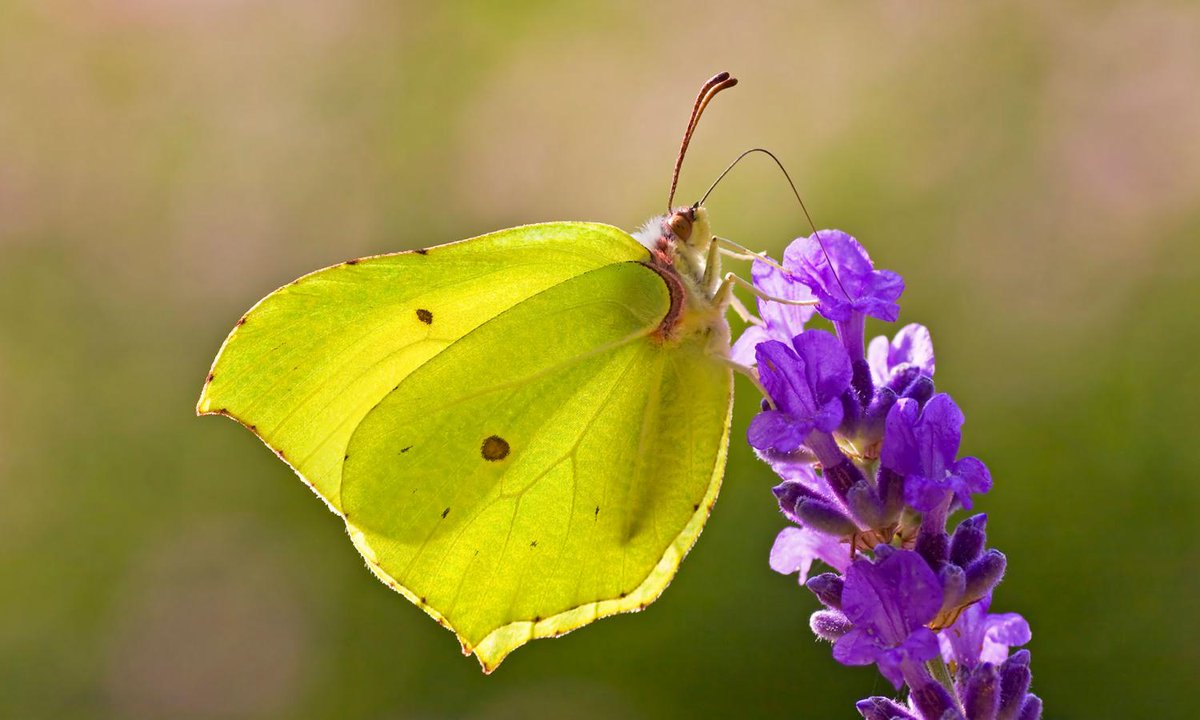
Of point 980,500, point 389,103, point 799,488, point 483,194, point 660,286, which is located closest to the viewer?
point 799,488

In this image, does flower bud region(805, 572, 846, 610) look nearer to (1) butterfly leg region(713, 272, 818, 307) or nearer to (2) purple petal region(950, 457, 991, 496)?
(2) purple petal region(950, 457, 991, 496)

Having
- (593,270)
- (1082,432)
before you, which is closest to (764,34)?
(1082,432)

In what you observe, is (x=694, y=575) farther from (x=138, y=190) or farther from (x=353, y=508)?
(x=138, y=190)

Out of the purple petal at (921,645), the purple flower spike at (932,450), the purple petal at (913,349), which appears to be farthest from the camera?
the purple petal at (913,349)

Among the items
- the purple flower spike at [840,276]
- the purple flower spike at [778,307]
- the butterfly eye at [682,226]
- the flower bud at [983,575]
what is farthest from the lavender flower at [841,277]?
the flower bud at [983,575]

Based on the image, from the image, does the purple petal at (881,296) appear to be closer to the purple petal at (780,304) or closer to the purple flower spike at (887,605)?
the purple petal at (780,304)

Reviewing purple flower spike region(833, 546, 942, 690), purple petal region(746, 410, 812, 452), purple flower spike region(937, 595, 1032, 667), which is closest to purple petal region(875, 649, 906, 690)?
purple flower spike region(833, 546, 942, 690)

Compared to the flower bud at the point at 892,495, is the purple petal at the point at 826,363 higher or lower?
higher
